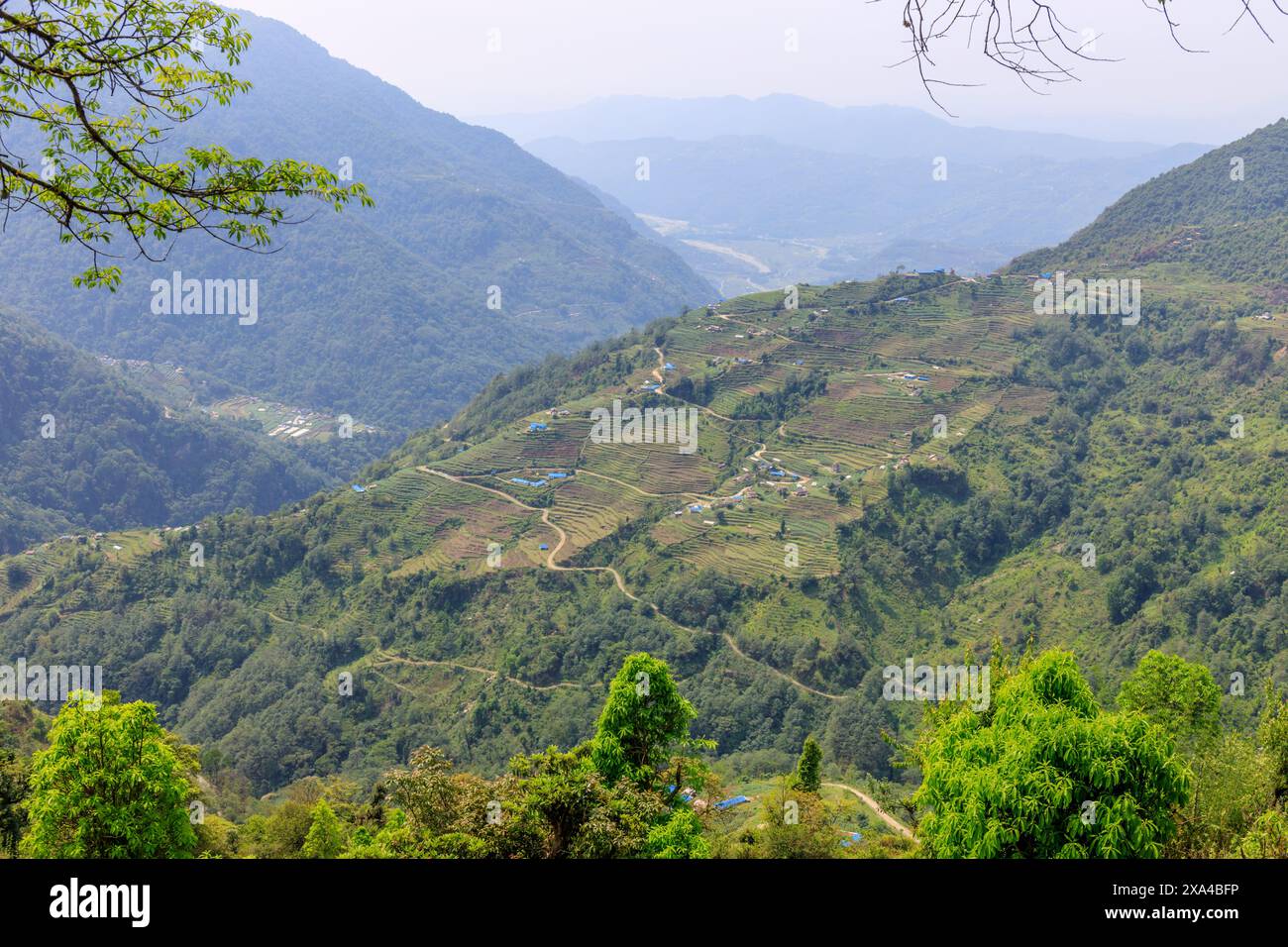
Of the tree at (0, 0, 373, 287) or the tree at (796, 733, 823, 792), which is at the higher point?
the tree at (0, 0, 373, 287)

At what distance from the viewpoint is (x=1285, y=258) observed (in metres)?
73.4

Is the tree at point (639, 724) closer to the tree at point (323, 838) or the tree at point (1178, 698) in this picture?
the tree at point (323, 838)

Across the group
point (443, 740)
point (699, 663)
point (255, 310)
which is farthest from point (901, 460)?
point (255, 310)

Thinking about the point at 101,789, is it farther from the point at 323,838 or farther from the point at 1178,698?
the point at 1178,698

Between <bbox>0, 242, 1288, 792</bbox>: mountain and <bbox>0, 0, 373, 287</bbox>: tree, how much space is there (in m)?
33.6

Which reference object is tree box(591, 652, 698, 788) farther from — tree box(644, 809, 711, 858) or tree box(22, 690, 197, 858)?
tree box(22, 690, 197, 858)

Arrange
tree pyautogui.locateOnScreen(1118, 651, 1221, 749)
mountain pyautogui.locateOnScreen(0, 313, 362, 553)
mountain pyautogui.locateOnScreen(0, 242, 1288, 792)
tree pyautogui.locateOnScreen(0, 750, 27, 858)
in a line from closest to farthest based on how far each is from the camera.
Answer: tree pyautogui.locateOnScreen(1118, 651, 1221, 749) → tree pyautogui.locateOnScreen(0, 750, 27, 858) → mountain pyautogui.locateOnScreen(0, 242, 1288, 792) → mountain pyautogui.locateOnScreen(0, 313, 362, 553)

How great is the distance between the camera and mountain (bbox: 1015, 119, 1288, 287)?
253ft

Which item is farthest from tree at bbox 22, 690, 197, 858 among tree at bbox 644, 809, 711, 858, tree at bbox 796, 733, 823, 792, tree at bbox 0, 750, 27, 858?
tree at bbox 796, 733, 823, 792

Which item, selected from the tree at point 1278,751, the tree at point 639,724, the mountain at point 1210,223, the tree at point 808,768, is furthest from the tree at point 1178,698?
the mountain at point 1210,223

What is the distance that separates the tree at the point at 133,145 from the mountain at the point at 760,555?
33598 millimetres

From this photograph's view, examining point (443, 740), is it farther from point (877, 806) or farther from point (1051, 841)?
point (1051, 841)

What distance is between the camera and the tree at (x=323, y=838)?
1923 cm
